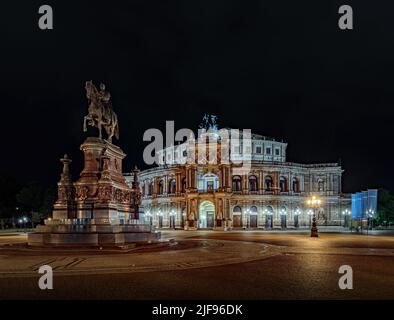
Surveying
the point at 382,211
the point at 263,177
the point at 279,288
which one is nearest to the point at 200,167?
the point at 263,177

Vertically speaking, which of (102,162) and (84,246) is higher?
(102,162)

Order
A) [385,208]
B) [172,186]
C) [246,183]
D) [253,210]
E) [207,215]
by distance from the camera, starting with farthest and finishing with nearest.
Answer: [385,208] < [172,186] < [253,210] < [246,183] < [207,215]

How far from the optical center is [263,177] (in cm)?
9219

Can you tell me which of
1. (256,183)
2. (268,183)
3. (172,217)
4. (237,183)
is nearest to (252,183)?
(256,183)

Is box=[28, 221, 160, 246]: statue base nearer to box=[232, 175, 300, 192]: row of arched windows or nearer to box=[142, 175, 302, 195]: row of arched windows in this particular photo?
box=[142, 175, 302, 195]: row of arched windows

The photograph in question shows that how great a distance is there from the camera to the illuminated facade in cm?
8694

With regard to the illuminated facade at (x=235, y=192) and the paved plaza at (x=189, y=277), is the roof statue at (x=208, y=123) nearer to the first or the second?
the illuminated facade at (x=235, y=192)

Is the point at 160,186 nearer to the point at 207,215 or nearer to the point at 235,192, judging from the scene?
the point at 207,215

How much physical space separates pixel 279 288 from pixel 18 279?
26.9ft

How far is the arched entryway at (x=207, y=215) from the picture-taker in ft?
293

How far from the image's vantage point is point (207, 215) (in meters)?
90.8

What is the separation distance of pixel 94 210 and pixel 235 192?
68.0 m

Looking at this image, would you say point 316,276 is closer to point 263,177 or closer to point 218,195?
point 218,195

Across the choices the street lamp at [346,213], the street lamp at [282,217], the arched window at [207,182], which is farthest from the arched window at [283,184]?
the arched window at [207,182]
